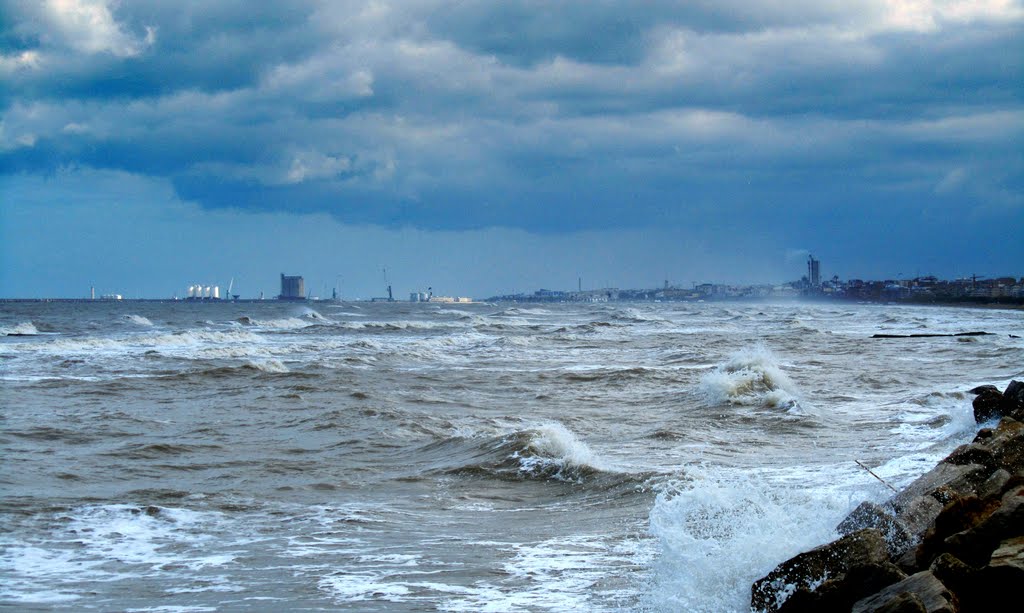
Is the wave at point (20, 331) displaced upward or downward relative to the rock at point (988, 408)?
downward

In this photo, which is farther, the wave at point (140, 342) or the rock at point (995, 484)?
the wave at point (140, 342)

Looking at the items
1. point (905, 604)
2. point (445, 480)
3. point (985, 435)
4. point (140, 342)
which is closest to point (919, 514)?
point (905, 604)

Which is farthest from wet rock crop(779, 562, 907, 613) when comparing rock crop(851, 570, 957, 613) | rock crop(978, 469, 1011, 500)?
rock crop(978, 469, 1011, 500)

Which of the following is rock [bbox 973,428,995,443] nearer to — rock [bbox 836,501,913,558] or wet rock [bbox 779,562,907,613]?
rock [bbox 836,501,913,558]

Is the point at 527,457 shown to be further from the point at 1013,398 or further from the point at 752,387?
→ the point at 752,387

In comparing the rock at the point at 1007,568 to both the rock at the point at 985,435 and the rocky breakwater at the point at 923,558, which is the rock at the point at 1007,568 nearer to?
the rocky breakwater at the point at 923,558

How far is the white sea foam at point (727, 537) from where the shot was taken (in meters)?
6.21

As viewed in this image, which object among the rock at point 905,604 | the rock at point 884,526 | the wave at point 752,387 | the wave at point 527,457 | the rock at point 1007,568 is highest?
the rock at point 1007,568

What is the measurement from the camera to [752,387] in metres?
19.4

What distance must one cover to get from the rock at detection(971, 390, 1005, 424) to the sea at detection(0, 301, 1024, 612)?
577 millimetres

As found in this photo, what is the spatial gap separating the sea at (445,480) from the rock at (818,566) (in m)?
0.43

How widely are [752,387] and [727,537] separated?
12761 mm

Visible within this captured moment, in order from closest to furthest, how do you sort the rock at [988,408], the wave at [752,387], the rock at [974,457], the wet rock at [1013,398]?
the rock at [974,457], the wet rock at [1013,398], the rock at [988,408], the wave at [752,387]

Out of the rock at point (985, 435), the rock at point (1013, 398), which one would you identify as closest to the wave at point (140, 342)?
the rock at point (1013, 398)
